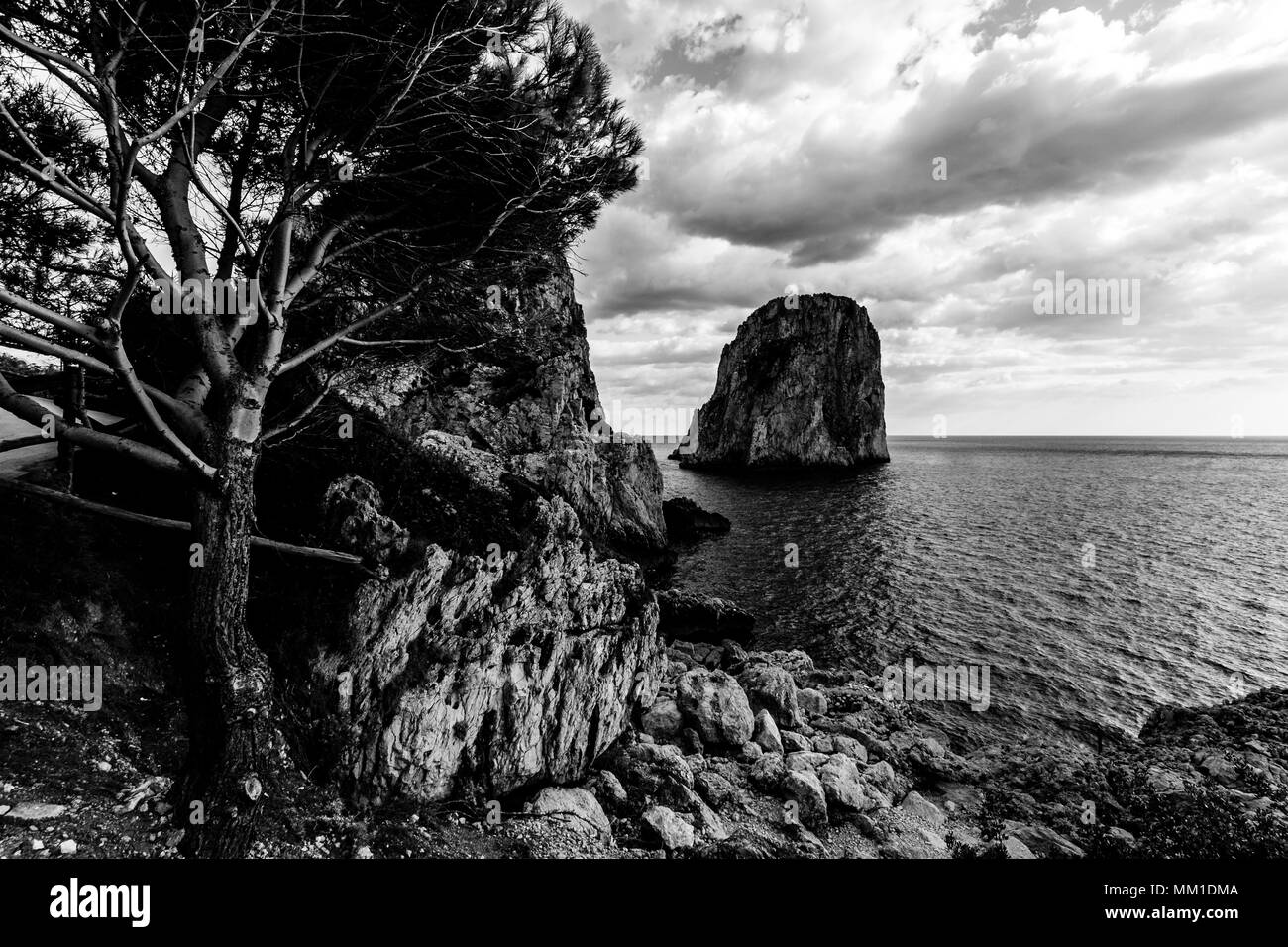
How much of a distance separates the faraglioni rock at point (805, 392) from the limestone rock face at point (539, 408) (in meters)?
65.2

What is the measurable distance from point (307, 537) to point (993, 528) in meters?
48.6

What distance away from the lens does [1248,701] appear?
16844 mm

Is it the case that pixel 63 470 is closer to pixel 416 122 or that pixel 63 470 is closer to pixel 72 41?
pixel 72 41

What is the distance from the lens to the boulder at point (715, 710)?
1182cm

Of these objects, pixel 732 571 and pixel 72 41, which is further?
pixel 732 571

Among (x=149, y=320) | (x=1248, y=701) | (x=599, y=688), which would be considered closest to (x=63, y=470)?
(x=149, y=320)

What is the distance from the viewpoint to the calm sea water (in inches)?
733

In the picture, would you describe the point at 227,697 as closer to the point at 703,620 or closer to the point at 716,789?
the point at 716,789

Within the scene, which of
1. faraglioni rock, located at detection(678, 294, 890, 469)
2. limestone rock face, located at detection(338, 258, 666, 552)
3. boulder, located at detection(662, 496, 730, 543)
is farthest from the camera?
faraglioni rock, located at detection(678, 294, 890, 469)

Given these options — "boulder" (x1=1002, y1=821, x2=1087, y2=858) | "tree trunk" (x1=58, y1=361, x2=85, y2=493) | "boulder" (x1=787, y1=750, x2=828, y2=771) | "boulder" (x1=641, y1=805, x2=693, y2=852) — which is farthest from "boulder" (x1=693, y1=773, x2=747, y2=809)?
"tree trunk" (x1=58, y1=361, x2=85, y2=493)

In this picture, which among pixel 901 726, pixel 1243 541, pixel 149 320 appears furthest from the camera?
pixel 1243 541

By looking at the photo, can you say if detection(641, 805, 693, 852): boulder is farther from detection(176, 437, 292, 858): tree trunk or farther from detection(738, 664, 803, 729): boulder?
detection(738, 664, 803, 729): boulder

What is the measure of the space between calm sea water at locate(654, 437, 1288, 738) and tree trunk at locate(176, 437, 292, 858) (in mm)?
16794

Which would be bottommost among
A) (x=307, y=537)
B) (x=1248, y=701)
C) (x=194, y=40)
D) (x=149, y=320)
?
(x=1248, y=701)
